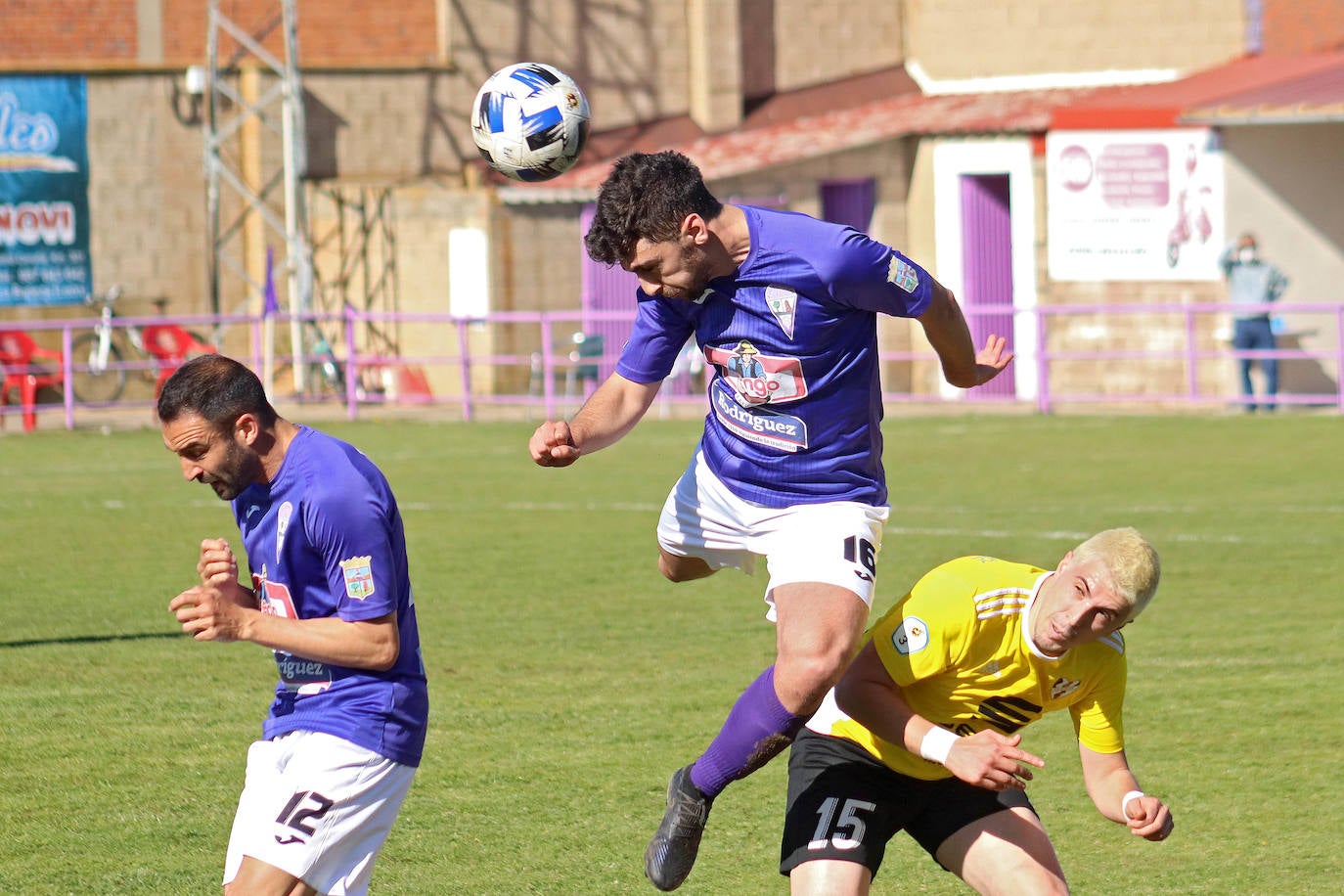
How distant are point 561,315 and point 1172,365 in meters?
8.08

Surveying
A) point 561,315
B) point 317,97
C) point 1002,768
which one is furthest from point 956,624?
point 317,97

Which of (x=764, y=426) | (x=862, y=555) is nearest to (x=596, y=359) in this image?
(x=764, y=426)

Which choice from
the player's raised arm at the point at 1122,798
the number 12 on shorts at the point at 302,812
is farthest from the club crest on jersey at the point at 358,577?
the player's raised arm at the point at 1122,798

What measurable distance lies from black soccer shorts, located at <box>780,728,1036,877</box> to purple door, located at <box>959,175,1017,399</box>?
2367 centimetres

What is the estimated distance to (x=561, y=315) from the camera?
24.4 metres

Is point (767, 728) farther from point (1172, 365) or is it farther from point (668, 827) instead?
point (1172, 365)

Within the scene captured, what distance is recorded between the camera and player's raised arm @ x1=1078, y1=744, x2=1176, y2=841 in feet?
16.1

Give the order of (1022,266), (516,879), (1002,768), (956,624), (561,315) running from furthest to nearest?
(1022,266) < (561,315) < (516,879) < (956,624) < (1002,768)

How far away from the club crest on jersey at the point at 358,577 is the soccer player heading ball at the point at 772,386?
130 cm

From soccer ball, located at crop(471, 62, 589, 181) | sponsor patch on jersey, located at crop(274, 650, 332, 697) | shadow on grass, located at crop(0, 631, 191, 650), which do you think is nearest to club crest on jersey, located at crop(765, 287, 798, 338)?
sponsor patch on jersey, located at crop(274, 650, 332, 697)

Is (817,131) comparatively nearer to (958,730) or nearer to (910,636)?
(958,730)

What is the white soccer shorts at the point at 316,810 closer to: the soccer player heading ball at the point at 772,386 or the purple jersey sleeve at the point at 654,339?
the soccer player heading ball at the point at 772,386

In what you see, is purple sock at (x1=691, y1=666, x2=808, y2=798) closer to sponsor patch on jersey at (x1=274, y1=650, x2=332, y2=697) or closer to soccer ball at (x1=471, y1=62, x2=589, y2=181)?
sponsor patch on jersey at (x1=274, y1=650, x2=332, y2=697)

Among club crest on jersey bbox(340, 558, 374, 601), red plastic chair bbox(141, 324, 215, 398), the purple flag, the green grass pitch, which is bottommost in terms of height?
the green grass pitch
